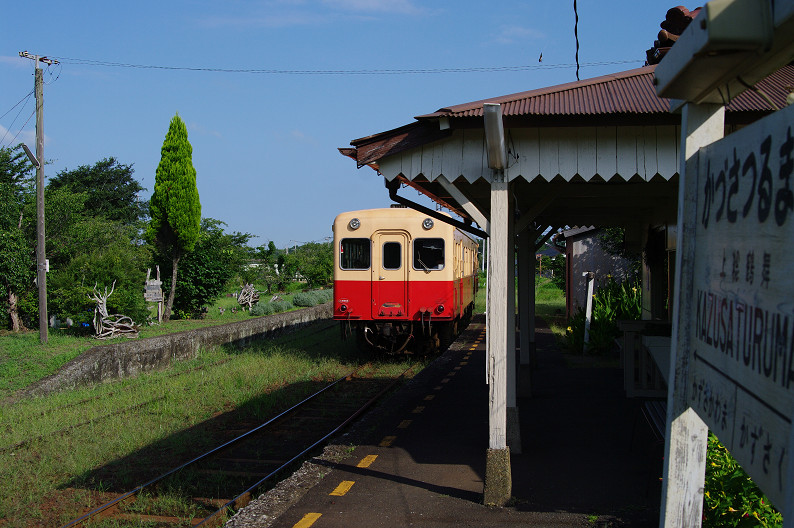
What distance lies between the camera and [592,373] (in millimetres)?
11164

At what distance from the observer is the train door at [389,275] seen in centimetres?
1422

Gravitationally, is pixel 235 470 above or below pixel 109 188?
below

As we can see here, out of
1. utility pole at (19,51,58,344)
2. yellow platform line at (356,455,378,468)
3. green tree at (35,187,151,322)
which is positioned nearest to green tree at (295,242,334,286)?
green tree at (35,187,151,322)

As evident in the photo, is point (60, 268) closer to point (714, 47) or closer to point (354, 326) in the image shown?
point (354, 326)

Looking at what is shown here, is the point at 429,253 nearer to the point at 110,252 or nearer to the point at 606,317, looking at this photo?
the point at 606,317

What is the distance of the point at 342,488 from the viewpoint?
219 inches

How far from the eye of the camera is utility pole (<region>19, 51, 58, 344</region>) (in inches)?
596

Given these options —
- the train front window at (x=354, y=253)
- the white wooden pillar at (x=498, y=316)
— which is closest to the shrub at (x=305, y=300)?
the train front window at (x=354, y=253)

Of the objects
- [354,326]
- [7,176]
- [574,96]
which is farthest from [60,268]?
[574,96]

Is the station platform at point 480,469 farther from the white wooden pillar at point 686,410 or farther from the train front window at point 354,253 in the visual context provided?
the train front window at point 354,253

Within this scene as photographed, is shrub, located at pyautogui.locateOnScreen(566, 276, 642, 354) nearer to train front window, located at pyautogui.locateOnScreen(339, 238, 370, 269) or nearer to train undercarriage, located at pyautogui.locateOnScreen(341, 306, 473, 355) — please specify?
train undercarriage, located at pyautogui.locateOnScreen(341, 306, 473, 355)

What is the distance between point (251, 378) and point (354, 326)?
3184 millimetres

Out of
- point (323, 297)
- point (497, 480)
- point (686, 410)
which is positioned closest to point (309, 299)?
point (323, 297)

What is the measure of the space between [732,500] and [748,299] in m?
2.23
